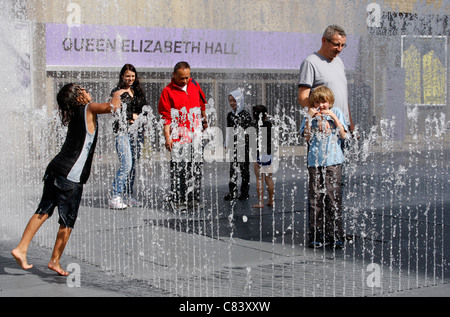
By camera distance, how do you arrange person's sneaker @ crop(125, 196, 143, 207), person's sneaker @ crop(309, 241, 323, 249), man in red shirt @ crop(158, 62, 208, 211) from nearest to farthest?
person's sneaker @ crop(309, 241, 323, 249) < man in red shirt @ crop(158, 62, 208, 211) < person's sneaker @ crop(125, 196, 143, 207)

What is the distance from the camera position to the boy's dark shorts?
464 centimetres

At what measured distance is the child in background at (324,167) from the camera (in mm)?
5230

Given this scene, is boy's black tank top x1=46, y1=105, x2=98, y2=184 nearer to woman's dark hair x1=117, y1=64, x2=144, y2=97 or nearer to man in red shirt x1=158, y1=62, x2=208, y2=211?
man in red shirt x1=158, y1=62, x2=208, y2=211

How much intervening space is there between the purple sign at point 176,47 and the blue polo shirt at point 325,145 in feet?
40.3

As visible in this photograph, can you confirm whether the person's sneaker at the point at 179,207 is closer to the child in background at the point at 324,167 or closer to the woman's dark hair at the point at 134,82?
the woman's dark hair at the point at 134,82

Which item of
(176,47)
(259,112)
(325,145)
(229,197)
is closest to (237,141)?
(259,112)

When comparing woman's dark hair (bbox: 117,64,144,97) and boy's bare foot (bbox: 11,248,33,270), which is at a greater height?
woman's dark hair (bbox: 117,64,144,97)

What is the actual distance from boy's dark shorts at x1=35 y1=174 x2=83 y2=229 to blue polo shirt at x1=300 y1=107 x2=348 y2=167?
6.30 feet

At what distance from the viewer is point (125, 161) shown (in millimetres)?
7551

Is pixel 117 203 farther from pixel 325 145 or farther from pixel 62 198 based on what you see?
pixel 325 145

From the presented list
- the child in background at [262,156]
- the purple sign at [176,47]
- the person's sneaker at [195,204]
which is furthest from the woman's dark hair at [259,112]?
the purple sign at [176,47]

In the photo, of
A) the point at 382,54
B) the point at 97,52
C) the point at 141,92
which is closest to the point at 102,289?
the point at 141,92

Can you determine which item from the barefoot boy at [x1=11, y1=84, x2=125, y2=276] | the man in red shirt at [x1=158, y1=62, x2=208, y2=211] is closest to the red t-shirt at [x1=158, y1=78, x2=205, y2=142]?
the man in red shirt at [x1=158, y1=62, x2=208, y2=211]

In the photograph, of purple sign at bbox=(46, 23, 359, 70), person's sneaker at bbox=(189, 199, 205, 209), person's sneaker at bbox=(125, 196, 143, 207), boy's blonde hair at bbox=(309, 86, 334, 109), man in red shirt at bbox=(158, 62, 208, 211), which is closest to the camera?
boy's blonde hair at bbox=(309, 86, 334, 109)
